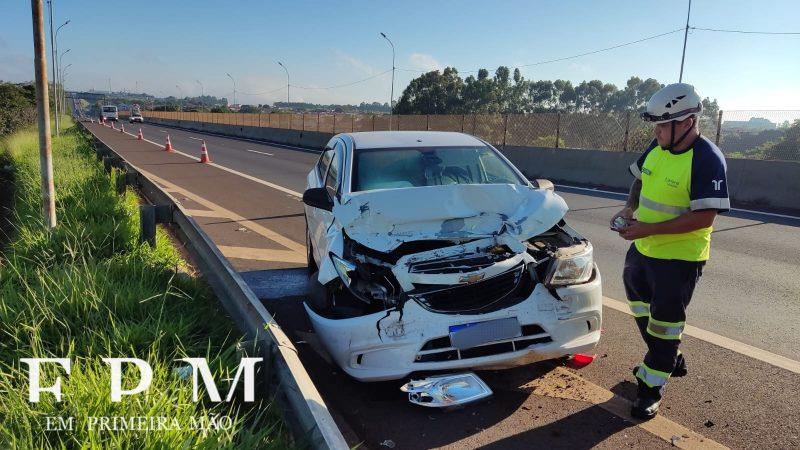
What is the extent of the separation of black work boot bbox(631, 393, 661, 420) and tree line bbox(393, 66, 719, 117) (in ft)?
123

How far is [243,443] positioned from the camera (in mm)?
2469

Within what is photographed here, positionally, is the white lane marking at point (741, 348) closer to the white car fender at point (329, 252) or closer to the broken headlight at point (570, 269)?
the broken headlight at point (570, 269)

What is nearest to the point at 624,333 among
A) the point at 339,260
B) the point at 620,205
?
the point at 339,260

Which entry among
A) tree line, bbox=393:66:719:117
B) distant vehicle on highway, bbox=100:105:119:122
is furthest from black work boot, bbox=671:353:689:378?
distant vehicle on highway, bbox=100:105:119:122

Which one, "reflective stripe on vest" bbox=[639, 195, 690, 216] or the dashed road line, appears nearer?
"reflective stripe on vest" bbox=[639, 195, 690, 216]

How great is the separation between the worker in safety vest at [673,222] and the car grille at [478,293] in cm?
68

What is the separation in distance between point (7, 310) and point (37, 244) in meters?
2.05

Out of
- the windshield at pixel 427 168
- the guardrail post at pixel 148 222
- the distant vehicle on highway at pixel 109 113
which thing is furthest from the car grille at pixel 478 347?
the distant vehicle on highway at pixel 109 113

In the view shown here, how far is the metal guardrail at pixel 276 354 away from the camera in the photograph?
218 cm

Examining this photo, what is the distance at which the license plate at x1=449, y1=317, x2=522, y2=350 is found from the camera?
10.9ft

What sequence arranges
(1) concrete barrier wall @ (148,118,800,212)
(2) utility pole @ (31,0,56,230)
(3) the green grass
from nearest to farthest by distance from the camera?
A: (3) the green grass < (2) utility pole @ (31,0,56,230) < (1) concrete barrier wall @ (148,118,800,212)

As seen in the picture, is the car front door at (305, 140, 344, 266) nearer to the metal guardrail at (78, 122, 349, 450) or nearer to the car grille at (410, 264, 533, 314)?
the metal guardrail at (78, 122, 349, 450)

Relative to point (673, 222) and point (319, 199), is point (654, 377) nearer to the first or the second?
point (673, 222)

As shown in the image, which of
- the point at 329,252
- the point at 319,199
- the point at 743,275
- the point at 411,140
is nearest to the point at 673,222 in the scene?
the point at 329,252
